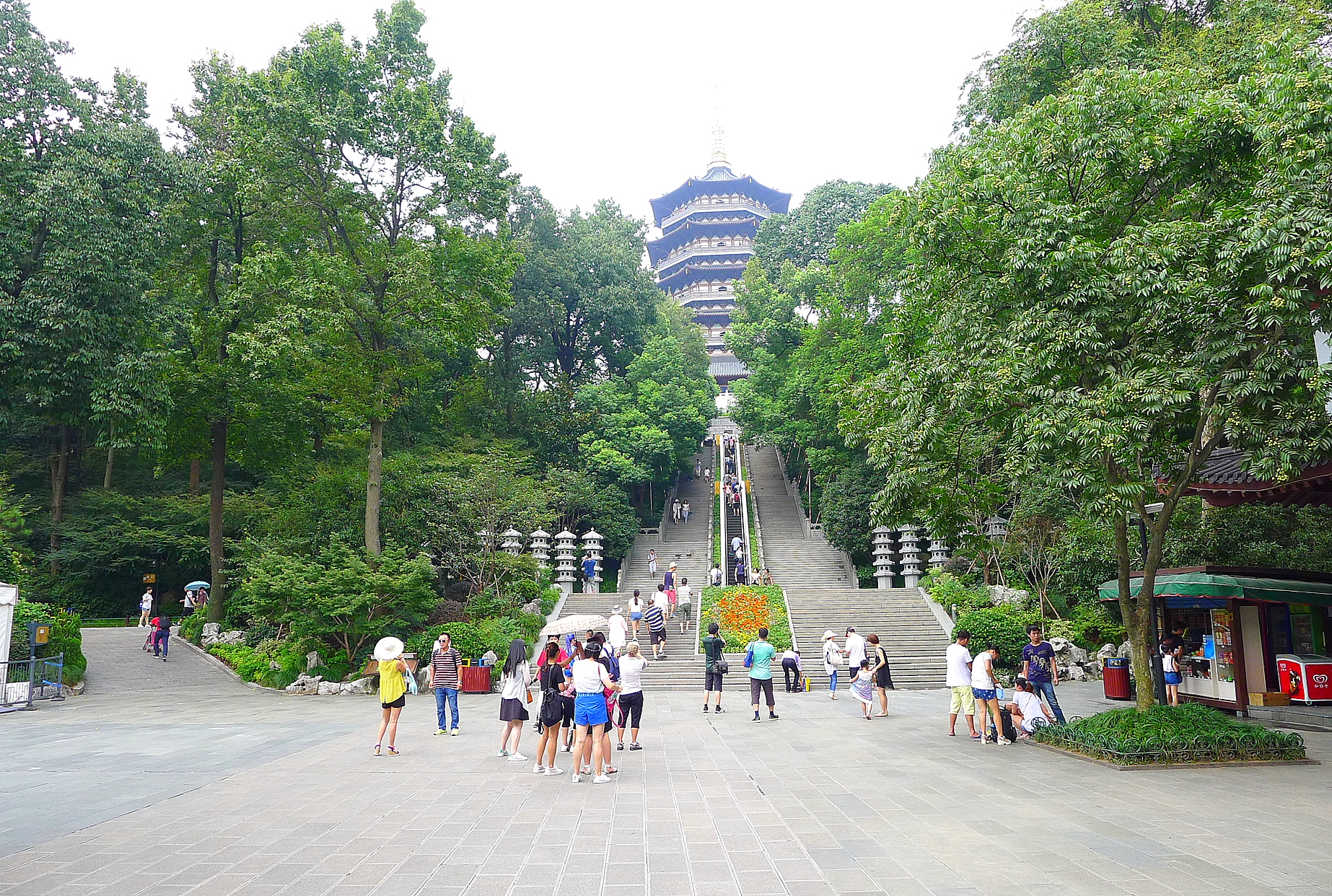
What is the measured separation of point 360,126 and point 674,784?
60.1 feet

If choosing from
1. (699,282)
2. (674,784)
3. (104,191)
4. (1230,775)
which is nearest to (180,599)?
(104,191)

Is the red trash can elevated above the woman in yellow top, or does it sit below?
below

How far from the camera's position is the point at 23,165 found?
19531mm

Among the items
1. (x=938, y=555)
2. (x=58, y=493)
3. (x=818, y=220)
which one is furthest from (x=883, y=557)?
(x=818, y=220)

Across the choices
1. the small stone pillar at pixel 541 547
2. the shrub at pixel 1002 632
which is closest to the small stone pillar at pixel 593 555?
the small stone pillar at pixel 541 547

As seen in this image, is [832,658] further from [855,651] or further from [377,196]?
[377,196]

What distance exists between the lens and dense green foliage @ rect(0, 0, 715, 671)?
63.4 ft

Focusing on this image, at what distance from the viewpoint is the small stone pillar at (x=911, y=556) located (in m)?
25.5

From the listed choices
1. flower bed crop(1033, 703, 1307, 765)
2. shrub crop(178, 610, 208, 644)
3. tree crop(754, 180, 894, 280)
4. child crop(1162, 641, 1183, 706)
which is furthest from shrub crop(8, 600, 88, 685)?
tree crop(754, 180, 894, 280)

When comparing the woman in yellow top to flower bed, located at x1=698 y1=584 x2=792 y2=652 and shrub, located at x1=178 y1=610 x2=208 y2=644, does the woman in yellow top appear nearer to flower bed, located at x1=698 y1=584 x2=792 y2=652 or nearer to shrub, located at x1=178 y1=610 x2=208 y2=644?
flower bed, located at x1=698 y1=584 x2=792 y2=652

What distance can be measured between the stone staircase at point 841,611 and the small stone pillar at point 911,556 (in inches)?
51.7

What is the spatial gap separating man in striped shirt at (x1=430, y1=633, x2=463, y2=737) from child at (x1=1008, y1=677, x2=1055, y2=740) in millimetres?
7745

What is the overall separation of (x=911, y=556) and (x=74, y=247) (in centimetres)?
2423

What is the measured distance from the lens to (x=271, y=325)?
19781 mm
